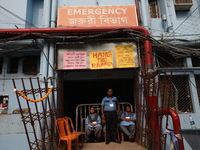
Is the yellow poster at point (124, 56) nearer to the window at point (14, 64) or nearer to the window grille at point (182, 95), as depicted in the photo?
the window grille at point (182, 95)

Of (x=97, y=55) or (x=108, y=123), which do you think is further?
(x=97, y=55)

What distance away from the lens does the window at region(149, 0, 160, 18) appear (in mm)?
6500

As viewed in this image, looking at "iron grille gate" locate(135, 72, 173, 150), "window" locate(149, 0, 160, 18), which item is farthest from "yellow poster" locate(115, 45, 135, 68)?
"window" locate(149, 0, 160, 18)

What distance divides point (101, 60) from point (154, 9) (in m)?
3.48

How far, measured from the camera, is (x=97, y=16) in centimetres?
588

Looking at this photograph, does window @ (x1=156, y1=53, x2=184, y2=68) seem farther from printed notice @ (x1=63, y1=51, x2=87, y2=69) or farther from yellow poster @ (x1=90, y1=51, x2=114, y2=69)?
printed notice @ (x1=63, y1=51, x2=87, y2=69)

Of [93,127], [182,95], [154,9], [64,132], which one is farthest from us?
[154,9]

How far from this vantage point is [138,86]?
5.58 m

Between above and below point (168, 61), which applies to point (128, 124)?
below

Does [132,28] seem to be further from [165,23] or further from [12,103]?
[12,103]

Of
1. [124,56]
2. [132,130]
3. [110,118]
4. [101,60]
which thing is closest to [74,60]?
[101,60]

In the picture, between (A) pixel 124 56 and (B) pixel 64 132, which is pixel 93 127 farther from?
(A) pixel 124 56

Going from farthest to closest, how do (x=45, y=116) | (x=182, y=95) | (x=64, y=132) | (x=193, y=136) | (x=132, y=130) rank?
(x=182, y=95) → (x=132, y=130) → (x=64, y=132) → (x=45, y=116) → (x=193, y=136)

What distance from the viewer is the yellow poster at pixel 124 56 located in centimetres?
542
